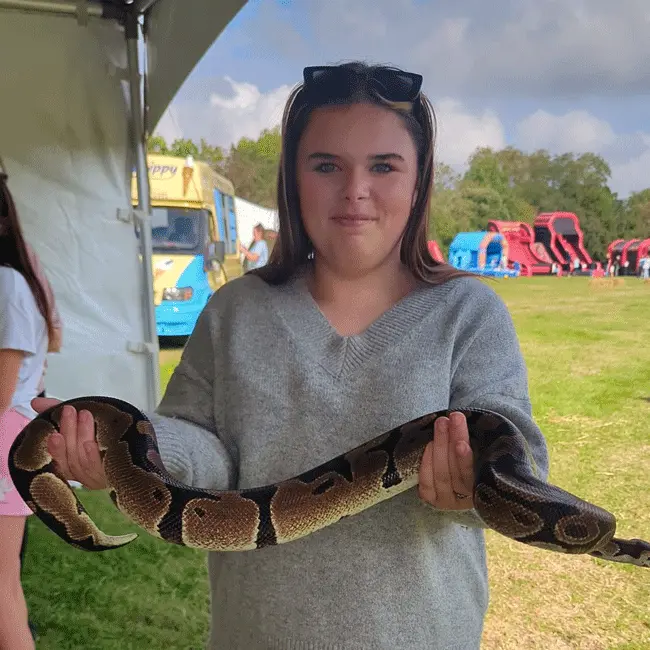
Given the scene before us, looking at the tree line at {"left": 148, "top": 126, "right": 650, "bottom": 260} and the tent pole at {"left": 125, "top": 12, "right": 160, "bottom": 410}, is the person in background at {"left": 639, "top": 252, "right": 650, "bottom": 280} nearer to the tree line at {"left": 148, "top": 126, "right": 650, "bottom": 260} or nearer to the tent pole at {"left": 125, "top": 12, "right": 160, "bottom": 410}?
the tree line at {"left": 148, "top": 126, "right": 650, "bottom": 260}

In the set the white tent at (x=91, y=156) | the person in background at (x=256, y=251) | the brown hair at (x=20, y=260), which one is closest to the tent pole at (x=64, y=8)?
the white tent at (x=91, y=156)

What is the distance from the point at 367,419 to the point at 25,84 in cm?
295

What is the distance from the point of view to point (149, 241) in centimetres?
361

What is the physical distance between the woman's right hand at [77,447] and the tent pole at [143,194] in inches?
95.2

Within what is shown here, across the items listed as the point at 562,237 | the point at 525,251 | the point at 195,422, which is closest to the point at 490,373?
the point at 195,422

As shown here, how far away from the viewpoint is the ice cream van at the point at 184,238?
13.5 feet

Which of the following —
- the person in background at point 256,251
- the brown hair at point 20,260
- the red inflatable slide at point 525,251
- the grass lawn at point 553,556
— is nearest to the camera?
the brown hair at point 20,260

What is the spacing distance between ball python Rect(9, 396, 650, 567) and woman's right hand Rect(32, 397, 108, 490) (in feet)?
0.14

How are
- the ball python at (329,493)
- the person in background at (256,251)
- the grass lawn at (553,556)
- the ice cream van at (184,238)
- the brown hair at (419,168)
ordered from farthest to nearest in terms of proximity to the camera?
the ice cream van at (184,238), the person in background at (256,251), the grass lawn at (553,556), the brown hair at (419,168), the ball python at (329,493)

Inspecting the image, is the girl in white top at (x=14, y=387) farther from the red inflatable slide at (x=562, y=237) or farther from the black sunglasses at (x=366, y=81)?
the red inflatable slide at (x=562, y=237)

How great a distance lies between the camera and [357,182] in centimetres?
124

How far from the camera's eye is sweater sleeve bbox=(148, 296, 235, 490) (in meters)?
1.26

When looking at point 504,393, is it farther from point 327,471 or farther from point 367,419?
point 327,471

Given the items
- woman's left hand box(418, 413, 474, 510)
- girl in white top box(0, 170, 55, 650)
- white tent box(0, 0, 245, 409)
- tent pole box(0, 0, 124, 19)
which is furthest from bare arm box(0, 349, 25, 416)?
tent pole box(0, 0, 124, 19)
